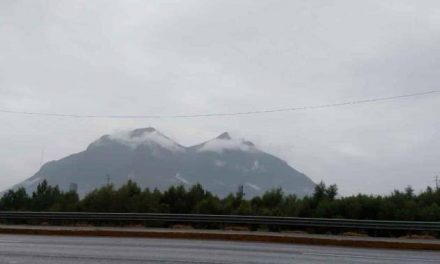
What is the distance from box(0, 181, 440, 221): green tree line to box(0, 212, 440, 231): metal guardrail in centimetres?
421

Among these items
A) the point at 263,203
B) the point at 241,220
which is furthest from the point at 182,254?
the point at 263,203

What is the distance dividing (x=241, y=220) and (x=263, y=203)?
8.44 meters

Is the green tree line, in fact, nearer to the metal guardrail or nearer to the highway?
the metal guardrail

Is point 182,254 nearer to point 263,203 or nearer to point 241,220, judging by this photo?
point 241,220

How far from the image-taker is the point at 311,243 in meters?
19.3

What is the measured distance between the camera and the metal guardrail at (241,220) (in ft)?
66.8

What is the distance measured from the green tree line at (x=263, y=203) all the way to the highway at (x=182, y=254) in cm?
802

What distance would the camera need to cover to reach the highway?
13.1m

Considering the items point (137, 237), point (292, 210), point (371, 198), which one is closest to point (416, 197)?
point (371, 198)

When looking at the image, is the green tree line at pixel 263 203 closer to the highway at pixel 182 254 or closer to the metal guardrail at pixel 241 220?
the metal guardrail at pixel 241 220

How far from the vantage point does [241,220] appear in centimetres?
2272

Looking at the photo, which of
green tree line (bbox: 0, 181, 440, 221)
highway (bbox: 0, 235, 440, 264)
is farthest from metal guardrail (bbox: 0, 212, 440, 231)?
green tree line (bbox: 0, 181, 440, 221)

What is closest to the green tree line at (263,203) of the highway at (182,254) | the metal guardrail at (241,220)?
the metal guardrail at (241,220)

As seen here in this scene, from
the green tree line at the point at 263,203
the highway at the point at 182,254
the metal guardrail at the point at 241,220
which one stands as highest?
the green tree line at the point at 263,203
